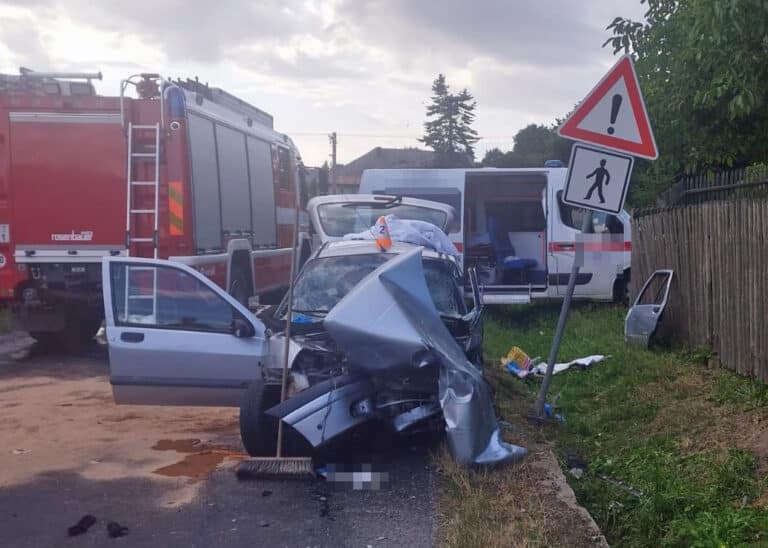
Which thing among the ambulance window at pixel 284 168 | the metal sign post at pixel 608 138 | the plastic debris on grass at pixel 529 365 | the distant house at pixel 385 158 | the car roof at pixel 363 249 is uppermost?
the distant house at pixel 385 158

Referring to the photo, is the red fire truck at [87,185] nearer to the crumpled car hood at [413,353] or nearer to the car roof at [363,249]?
the car roof at [363,249]

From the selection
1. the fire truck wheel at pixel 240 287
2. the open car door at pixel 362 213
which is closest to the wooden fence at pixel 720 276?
the open car door at pixel 362 213

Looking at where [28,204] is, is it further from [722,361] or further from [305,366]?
[722,361]

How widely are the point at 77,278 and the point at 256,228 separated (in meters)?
3.68

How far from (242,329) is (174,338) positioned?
1.88 ft

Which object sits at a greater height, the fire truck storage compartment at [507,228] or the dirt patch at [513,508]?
the fire truck storage compartment at [507,228]

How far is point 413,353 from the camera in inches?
245

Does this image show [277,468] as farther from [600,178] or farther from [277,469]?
[600,178]

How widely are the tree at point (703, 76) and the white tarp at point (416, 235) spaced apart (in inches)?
105

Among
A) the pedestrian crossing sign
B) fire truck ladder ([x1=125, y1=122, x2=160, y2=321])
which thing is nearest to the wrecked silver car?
the pedestrian crossing sign

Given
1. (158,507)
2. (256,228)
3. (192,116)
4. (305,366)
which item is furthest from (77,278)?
(158,507)

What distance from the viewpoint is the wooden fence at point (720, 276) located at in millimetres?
7609

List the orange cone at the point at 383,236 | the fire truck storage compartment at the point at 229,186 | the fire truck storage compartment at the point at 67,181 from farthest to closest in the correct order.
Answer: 1. the fire truck storage compartment at the point at 229,186
2. the fire truck storage compartment at the point at 67,181
3. the orange cone at the point at 383,236

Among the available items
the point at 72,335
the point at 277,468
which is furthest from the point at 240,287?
the point at 277,468
